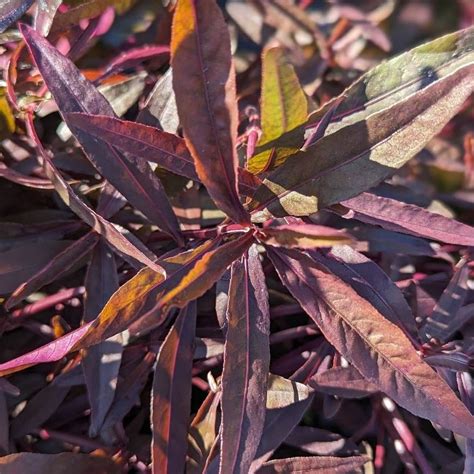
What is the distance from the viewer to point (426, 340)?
2.71ft

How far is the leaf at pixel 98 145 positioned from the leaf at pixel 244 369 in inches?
5.5

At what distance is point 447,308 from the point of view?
821 millimetres

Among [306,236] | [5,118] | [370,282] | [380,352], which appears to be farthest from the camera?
[5,118]

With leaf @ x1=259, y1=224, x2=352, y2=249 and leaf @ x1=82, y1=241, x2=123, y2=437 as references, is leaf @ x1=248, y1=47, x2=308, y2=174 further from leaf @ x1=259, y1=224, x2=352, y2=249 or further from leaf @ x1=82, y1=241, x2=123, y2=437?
leaf @ x1=82, y1=241, x2=123, y2=437

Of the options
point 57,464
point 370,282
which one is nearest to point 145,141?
point 370,282

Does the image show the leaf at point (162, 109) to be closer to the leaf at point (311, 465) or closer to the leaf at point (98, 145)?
the leaf at point (98, 145)

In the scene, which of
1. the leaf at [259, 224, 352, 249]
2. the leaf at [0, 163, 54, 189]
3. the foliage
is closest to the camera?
the leaf at [259, 224, 352, 249]

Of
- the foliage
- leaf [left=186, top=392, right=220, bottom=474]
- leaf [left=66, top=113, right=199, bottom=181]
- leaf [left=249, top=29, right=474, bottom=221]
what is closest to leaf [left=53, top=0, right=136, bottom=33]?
the foliage

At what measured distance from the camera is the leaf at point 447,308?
0.82 m

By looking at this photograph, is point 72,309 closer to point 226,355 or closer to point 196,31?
point 226,355

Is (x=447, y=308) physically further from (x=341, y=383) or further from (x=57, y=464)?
(x=57, y=464)

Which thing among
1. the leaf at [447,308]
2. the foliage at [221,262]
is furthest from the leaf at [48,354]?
the leaf at [447,308]

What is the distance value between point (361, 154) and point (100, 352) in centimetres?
41

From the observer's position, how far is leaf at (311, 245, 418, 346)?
745 millimetres
